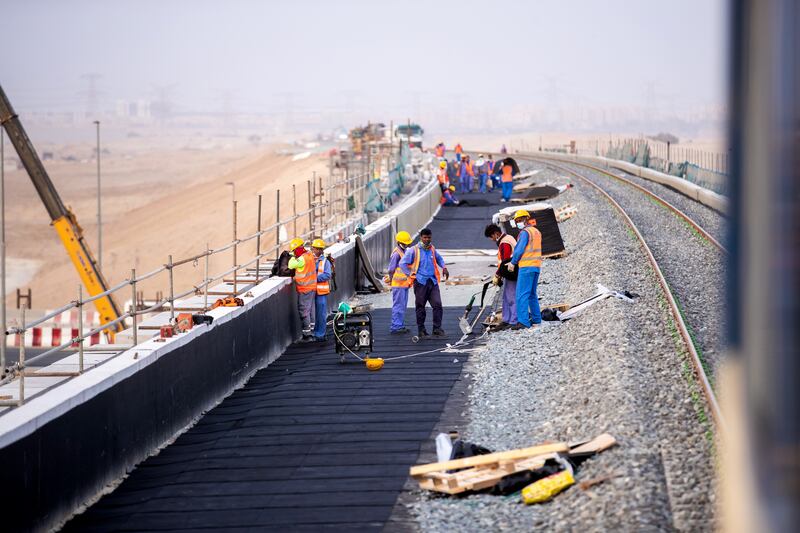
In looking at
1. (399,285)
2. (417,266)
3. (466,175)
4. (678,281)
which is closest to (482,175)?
(466,175)

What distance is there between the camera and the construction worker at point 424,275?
57.2ft

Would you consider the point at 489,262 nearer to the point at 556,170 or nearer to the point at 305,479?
the point at 305,479

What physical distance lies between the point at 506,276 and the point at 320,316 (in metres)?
3.01

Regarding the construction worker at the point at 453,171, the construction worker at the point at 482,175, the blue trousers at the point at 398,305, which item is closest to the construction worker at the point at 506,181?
the construction worker at the point at 482,175

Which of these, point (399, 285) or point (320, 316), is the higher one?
point (399, 285)

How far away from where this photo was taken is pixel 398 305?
58.7 feet

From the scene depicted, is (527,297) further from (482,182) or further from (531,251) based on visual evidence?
(482,182)

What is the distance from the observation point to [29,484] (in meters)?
9.07

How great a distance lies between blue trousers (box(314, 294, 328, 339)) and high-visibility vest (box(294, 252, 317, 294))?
198 millimetres

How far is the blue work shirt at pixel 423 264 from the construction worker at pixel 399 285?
180 millimetres

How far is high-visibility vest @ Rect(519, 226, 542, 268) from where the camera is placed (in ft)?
53.4

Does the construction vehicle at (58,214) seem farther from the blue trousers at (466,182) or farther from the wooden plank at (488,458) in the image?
the wooden plank at (488,458)

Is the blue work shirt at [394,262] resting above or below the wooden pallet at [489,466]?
above

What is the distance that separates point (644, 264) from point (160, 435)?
38.6 ft
